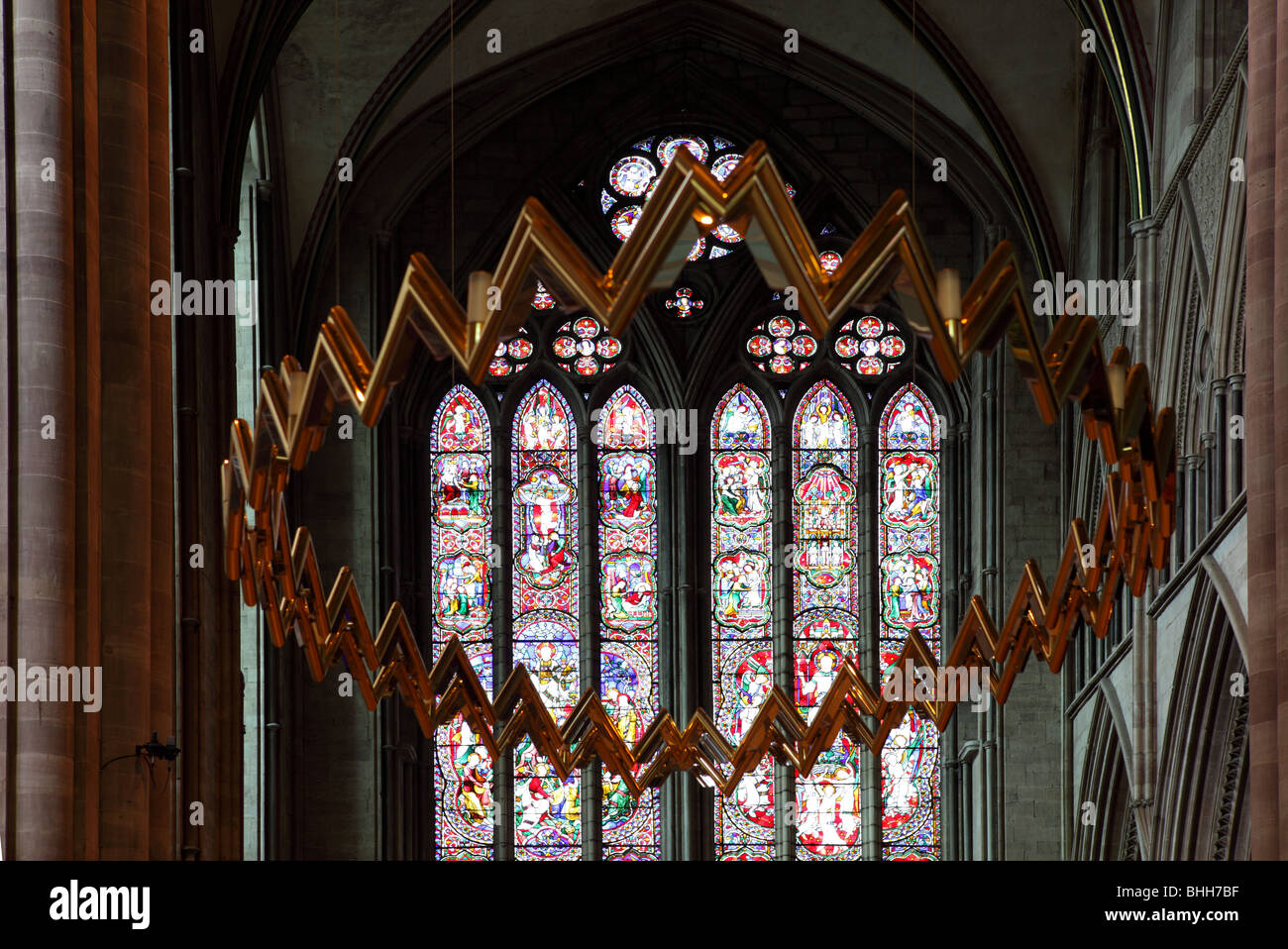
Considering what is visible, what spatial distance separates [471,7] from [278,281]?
382cm

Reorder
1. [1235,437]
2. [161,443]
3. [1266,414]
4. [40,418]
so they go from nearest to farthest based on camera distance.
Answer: [40,418], [1266,414], [161,443], [1235,437]

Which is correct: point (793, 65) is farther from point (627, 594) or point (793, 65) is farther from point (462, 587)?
point (462, 587)

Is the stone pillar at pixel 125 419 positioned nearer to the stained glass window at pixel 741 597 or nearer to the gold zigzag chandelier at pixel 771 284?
the gold zigzag chandelier at pixel 771 284

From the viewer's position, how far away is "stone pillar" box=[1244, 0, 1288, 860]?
16547 mm

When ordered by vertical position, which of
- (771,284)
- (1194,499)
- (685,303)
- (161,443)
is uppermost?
(685,303)

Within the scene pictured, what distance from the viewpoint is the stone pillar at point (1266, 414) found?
16.5 meters

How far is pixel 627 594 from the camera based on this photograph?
105ft

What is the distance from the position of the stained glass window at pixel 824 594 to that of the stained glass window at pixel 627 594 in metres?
1.76

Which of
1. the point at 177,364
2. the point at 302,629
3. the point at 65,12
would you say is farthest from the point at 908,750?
the point at 65,12

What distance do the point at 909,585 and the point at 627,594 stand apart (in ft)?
11.2

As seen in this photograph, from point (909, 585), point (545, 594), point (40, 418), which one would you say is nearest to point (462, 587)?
point (545, 594)

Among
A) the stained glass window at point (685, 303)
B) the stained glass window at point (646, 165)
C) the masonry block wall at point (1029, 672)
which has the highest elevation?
the stained glass window at point (646, 165)

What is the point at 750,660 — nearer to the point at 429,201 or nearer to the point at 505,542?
the point at 505,542

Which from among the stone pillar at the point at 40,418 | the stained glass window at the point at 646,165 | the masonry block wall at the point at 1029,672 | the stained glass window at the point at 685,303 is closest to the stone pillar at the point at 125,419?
the stone pillar at the point at 40,418
